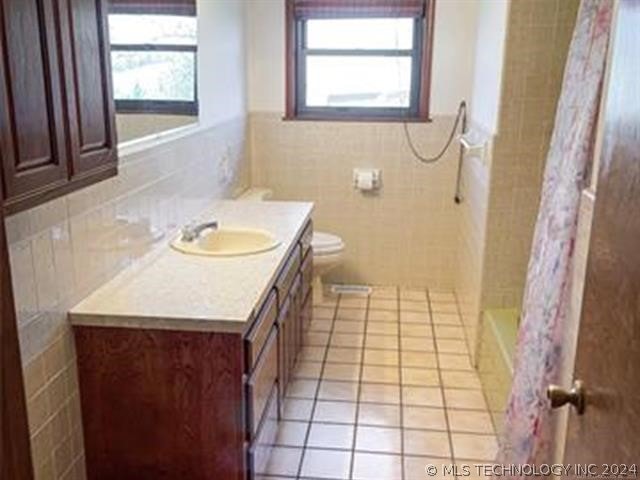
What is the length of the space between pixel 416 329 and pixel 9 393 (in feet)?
9.48

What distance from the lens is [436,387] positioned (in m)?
3.09

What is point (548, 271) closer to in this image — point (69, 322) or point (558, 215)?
point (558, 215)

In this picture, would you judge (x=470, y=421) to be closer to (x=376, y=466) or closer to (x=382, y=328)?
(x=376, y=466)

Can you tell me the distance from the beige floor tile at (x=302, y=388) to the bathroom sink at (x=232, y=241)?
2.20 feet

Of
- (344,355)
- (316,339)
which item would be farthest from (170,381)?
(316,339)

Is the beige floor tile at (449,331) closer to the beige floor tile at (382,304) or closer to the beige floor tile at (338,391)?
the beige floor tile at (382,304)

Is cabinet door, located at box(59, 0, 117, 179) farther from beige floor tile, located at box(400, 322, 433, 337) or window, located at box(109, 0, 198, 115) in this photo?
beige floor tile, located at box(400, 322, 433, 337)

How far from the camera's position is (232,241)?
2842 millimetres

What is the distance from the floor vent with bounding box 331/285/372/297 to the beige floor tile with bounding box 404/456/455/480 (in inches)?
73.5

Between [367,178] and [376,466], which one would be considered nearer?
[376,466]

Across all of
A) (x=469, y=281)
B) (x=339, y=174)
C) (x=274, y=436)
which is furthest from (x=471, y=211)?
(x=274, y=436)

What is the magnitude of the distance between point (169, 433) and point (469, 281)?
2.18 meters

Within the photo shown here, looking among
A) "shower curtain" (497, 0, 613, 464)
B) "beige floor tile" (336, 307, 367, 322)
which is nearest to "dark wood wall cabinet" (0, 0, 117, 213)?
→ "shower curtain" (497, 0, 613, 464)

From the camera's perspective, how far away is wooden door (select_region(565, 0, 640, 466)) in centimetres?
95
